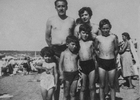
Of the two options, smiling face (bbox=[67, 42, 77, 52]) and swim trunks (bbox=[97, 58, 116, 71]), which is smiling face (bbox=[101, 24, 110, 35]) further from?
smiling face (bbox=[67, 42, 77, 52])

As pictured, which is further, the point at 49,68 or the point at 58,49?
the point at 58,49

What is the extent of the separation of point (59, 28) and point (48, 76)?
37.6 inches

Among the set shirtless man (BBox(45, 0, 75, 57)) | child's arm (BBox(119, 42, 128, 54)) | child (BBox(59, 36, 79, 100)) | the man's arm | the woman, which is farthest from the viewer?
the woman

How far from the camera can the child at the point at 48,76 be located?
2.91 metres

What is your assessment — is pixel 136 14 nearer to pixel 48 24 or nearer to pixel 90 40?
pixel 90 40

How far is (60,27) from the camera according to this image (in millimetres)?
3316

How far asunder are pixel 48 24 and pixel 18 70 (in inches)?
277

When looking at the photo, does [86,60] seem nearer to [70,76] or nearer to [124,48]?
[70,76]

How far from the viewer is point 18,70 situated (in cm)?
976

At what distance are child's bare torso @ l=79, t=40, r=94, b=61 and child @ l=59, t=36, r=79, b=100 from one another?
108 millimetres

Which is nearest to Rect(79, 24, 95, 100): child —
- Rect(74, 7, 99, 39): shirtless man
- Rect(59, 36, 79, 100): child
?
Rect(59, 36, 79, 100): child

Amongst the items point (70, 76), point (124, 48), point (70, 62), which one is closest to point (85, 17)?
point (70, 62)

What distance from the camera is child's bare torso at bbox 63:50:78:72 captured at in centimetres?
305

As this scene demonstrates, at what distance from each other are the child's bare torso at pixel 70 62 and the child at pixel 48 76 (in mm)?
213
